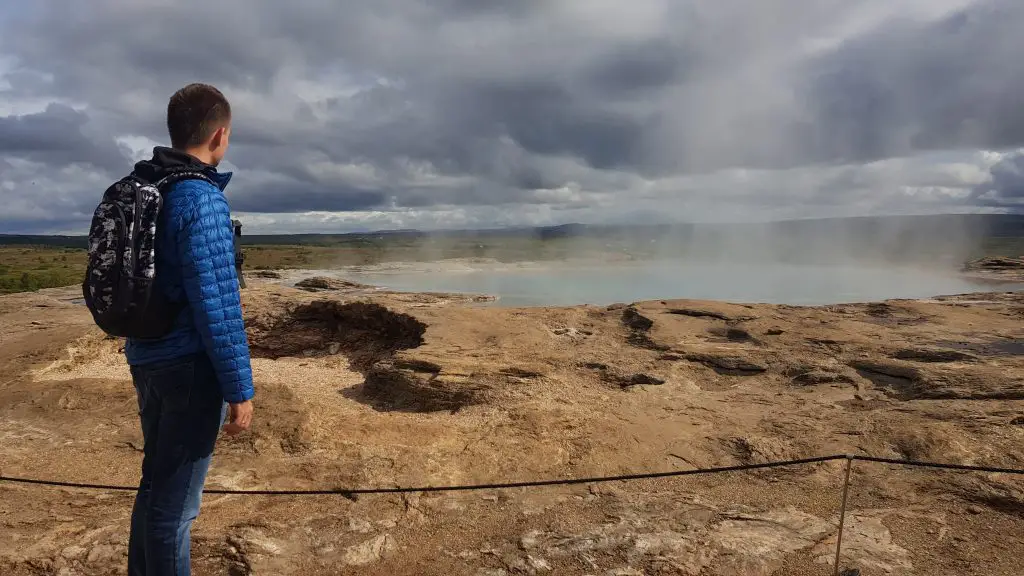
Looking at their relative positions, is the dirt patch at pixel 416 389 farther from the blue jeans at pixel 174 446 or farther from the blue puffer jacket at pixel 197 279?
the blue puffer jacket at pixel 197 279

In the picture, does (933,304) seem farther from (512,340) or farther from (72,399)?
(72,399)

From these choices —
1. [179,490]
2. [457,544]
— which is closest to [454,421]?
[457,544]

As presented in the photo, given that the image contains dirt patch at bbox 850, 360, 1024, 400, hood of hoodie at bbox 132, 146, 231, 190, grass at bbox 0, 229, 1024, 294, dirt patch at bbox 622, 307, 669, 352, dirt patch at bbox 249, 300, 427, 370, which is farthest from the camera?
grass at bbox 0, 229, 1024, 294

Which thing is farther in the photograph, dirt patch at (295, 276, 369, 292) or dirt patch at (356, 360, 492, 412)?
dirt patch at (295, 276, 369, 292)

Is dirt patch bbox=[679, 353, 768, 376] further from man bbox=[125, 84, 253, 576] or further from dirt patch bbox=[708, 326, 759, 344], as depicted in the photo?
man bbox=[125, 84, 253, 576]

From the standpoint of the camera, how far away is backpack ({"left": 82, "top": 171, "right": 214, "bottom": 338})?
1968 millimetres

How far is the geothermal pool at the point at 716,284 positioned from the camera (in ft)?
65.1

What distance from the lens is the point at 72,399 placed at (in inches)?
255

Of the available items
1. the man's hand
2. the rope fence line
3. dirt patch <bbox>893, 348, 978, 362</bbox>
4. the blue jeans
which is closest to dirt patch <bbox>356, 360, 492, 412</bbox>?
the rope fence line

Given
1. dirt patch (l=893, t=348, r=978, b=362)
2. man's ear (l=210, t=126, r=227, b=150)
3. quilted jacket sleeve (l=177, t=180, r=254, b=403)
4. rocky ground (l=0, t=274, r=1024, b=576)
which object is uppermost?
man's ear (l=210, t=126, r=227, b=150)

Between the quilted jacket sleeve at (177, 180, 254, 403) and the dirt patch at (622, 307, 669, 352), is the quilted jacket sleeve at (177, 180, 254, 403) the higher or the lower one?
the higher one

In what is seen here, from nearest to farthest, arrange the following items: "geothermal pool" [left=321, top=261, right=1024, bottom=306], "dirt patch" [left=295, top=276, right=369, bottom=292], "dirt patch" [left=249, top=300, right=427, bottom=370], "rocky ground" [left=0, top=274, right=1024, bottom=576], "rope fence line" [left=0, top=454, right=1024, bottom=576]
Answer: "rope fence line" [left=0, top=454, right=1024, bottom=576] → "rocky ground" [left=0, top=274, right=1024, bottom=576] → "dirt patch" [left=249, top=300, right=427, bottom=370] → "geothermal pool" [left=321, top=261, right=1024, bottom=306] → "dirt patch" [left=295, top=276, right=369, bottom=292]

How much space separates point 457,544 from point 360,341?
7.49 m

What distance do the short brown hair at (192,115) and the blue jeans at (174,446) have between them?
781mm
